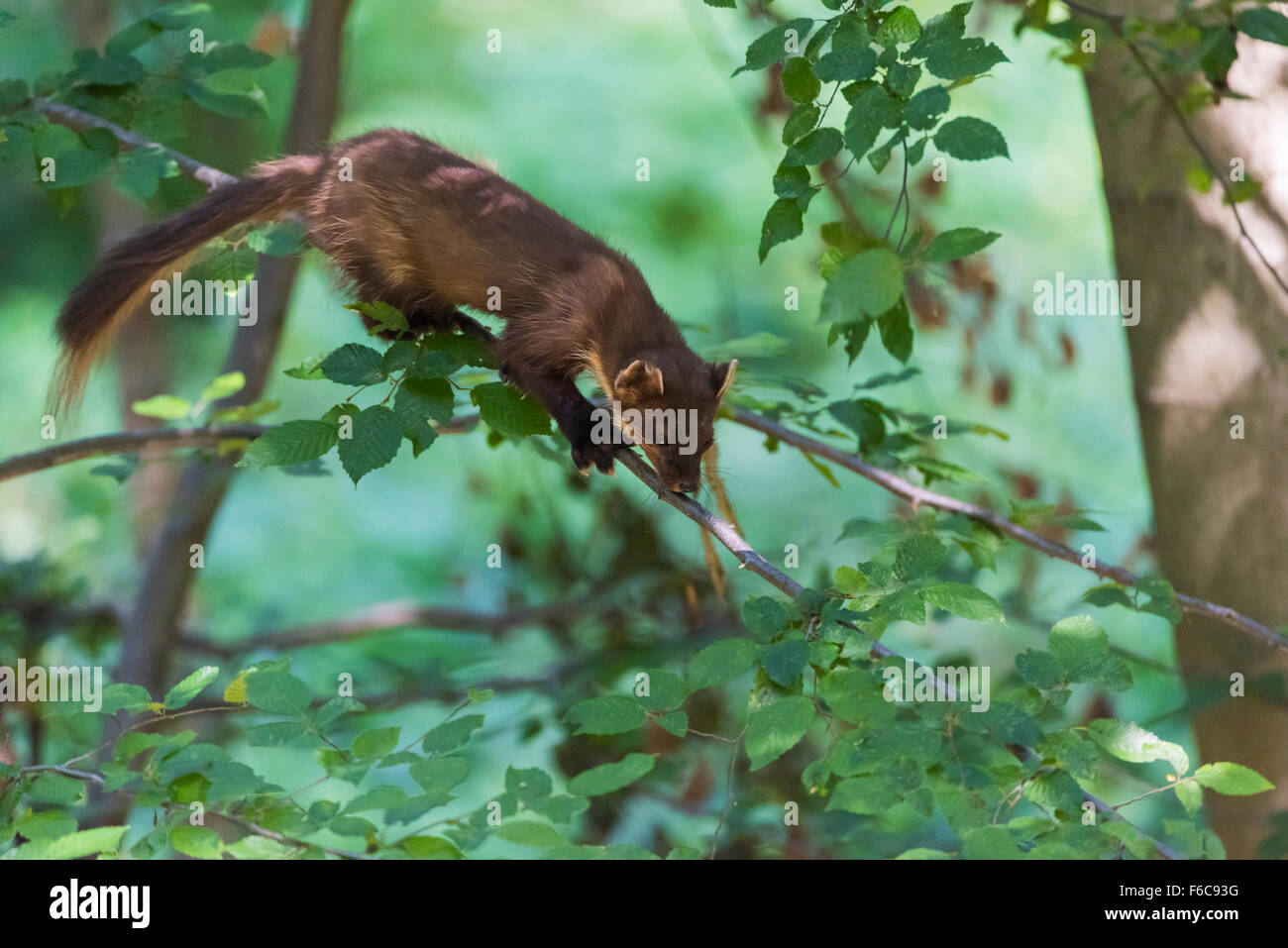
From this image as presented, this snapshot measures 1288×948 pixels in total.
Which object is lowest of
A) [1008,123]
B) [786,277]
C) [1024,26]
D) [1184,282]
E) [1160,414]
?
[1160,414]

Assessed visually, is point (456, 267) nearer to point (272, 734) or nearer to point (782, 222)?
point (782, 222)

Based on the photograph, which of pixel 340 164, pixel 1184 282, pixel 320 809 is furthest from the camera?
pixel 1184 282

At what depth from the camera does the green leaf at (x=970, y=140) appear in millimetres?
2252

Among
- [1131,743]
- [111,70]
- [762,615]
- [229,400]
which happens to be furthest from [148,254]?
[1131,743]

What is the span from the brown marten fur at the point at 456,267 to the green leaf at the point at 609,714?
1479 mm

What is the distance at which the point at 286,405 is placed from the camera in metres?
10.1

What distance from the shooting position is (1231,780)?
2.05m

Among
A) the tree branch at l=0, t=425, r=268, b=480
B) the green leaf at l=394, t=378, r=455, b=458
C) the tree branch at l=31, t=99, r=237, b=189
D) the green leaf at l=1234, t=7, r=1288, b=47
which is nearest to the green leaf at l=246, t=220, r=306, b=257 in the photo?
the tree branch at l=31, t=99, r=237, b=189

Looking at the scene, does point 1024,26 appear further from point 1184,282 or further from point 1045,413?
point 1045,413

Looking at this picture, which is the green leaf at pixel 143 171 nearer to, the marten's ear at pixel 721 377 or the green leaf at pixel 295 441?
the green leaf at pixel 295 441

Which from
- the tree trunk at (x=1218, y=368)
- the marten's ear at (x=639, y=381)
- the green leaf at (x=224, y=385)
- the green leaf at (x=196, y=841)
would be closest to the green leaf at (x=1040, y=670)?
the green leaf at (x=196, y=841)

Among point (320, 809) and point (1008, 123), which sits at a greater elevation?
point (1008, 123)

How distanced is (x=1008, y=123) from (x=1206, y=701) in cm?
731

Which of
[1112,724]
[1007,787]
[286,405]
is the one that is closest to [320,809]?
[1007,787]
